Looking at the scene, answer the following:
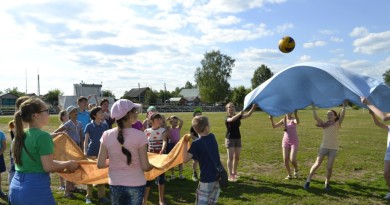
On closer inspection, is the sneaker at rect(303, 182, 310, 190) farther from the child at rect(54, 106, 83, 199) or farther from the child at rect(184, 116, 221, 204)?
the child at rect(54, 106, 83, 199)

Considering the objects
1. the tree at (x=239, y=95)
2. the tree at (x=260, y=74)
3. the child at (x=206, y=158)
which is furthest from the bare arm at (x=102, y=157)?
the tree at (x=260, y=74)

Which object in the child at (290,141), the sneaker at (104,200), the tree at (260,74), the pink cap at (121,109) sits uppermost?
the tree at (260,74)

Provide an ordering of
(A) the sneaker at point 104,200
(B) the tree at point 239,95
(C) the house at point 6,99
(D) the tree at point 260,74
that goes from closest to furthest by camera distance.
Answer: (A) the sneaker at point 104,200 → (C) the house at point 6,99 → (B) the tree at point 239,95 → (D) the tree at point 260,74

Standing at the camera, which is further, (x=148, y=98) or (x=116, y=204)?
(x=148, y=98)

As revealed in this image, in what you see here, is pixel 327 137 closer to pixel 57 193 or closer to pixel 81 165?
pixel 81 165

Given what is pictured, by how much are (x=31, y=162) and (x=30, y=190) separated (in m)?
0.30

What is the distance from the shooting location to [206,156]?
17.8ft

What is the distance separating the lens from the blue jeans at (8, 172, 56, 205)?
388 centimetres

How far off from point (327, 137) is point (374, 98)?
203 centimetres

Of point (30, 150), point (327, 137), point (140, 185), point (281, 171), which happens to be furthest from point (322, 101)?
point (30, 150)

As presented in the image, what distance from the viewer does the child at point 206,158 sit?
543 centimetres

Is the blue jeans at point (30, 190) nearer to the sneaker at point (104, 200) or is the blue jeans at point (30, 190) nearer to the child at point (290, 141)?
the sneaker at point (104, 200)

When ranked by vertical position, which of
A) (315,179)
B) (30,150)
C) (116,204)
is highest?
(30,150)

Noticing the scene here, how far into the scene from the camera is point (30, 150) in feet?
12.9
